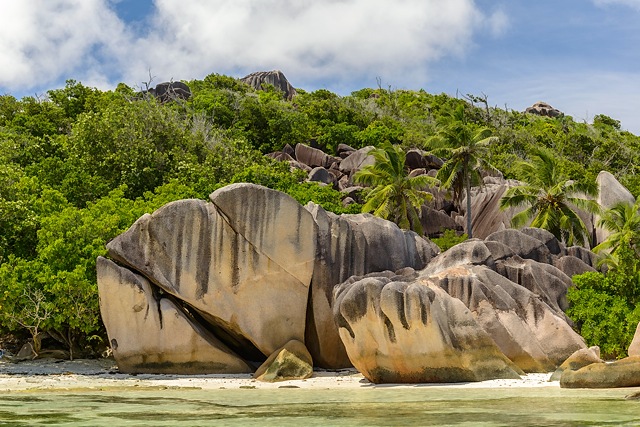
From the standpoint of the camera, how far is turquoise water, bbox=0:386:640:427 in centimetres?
1071

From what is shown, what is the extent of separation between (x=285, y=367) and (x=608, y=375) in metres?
7.95

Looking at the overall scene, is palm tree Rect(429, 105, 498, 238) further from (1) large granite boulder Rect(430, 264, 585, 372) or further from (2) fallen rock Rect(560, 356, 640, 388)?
(2) fallen rock Rect(560, 356, 640, 388)

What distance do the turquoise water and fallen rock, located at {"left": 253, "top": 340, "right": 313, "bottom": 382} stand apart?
8.13 feet

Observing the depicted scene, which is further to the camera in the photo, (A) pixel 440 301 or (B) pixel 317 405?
(A) pixel 440 301

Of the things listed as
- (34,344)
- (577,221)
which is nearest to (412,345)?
(34,344)

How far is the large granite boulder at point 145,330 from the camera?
66.4 feet

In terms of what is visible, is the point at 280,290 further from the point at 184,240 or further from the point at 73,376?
the point at 73,376

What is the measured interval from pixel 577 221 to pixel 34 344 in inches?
867

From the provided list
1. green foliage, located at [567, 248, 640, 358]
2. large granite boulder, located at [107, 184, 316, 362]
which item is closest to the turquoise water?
large granite boulder, located at [107, 184, 316, 362]

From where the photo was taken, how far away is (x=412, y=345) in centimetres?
1677

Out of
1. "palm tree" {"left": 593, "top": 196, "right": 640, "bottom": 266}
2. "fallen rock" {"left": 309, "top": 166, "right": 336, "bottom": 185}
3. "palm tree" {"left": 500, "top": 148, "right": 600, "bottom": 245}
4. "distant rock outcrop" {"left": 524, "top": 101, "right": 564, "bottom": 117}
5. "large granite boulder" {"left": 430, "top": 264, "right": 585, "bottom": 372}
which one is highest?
"distant rock outcrop" {"left": 524, "top": 101, "right": 564, "bottom": 117}

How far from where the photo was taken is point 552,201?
33656mm

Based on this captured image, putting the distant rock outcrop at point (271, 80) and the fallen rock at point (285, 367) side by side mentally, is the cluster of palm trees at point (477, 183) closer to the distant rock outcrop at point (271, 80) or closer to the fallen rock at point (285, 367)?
the fallen rock at point (285, 367)

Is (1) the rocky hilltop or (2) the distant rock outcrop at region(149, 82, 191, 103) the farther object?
(2) the distant rock outcrop at region(149, 82, 191, 103)
